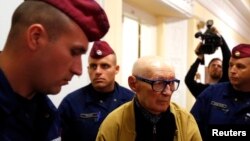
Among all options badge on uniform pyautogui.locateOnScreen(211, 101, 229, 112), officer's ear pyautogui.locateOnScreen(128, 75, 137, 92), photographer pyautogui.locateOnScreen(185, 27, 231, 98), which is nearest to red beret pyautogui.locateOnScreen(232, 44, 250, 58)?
badge on uniform pyautogui.locateOnScreen(211, 101, 229, 112)

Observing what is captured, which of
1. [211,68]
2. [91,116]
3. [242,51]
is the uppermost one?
[242,51]

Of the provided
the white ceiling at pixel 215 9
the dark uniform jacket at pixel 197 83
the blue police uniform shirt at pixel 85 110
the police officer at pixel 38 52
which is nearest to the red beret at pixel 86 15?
the police officer at pixel 38 52

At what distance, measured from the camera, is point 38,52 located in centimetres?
84

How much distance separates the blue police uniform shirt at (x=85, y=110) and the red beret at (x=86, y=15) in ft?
3.72

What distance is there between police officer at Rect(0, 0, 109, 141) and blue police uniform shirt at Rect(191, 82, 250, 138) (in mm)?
1535

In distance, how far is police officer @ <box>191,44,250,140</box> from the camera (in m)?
2.18

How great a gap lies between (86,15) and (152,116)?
842 millimetres

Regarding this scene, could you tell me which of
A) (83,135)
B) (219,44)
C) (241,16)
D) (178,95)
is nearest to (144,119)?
(83,135)

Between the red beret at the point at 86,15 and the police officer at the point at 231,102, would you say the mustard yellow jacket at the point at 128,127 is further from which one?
the red beret at the point at 86,15

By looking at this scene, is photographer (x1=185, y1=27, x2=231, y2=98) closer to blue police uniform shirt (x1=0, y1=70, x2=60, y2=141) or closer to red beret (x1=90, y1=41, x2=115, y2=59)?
red beret (x1=90, y1=41, x2=115, y2=59)

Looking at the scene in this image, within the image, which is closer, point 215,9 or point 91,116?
point 91,116

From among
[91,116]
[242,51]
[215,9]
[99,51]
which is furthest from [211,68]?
[215,9]

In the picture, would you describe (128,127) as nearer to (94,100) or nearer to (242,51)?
(94,100)

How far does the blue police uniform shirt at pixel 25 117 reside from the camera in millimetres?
838
